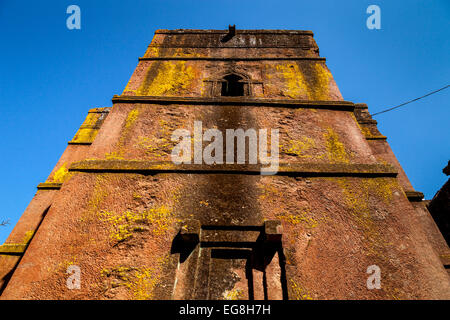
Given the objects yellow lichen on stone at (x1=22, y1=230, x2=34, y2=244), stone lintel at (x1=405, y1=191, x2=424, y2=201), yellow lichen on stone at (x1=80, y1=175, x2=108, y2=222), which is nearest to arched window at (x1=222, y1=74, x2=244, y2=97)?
yellow lichen on stone at (x1=80, y1=175, x2=108, y2=222)

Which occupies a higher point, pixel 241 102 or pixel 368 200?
pixel 241 102

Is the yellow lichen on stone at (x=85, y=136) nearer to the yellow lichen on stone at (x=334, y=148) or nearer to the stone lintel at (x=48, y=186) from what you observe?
the stone lintel at (x=48, y=186)

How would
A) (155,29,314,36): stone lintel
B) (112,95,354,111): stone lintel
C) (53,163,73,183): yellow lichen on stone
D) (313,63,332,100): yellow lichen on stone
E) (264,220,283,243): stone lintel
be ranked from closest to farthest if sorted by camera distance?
(264,220,283,243): stone lintel
(112,95,354,111): stone lintel
(313,63,332,100): yellow lichen on stone
(53,163,73,183): yellow lichen on stone
(155,29,314,36): stone lintel

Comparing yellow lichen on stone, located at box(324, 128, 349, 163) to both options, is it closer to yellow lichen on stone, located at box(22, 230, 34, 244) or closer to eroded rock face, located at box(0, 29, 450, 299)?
eroded rock face, located at box(0, 29, 450, 299)

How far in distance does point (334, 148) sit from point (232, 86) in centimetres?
271

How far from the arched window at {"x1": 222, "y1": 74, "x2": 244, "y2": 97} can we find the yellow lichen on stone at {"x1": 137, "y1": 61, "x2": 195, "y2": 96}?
712mm

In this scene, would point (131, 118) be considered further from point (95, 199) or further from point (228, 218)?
point (228, 218)

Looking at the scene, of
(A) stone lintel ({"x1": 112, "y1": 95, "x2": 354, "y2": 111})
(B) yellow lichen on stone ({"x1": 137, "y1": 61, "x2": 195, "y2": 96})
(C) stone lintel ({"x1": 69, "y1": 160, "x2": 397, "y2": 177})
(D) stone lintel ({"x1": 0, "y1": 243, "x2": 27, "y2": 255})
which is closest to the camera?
(C) stone lintel ({"x1": 69, "y1": 160, "x2": 397, "y2": 177})

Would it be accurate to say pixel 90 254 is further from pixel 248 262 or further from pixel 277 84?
pixel 277 84

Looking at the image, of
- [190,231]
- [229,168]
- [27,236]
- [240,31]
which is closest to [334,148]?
[229,168]

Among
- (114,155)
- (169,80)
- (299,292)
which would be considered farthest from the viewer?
(169,80)

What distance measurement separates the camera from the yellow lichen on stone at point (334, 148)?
3.57 m

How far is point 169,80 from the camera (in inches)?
199

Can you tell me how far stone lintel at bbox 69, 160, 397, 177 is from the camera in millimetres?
3311
